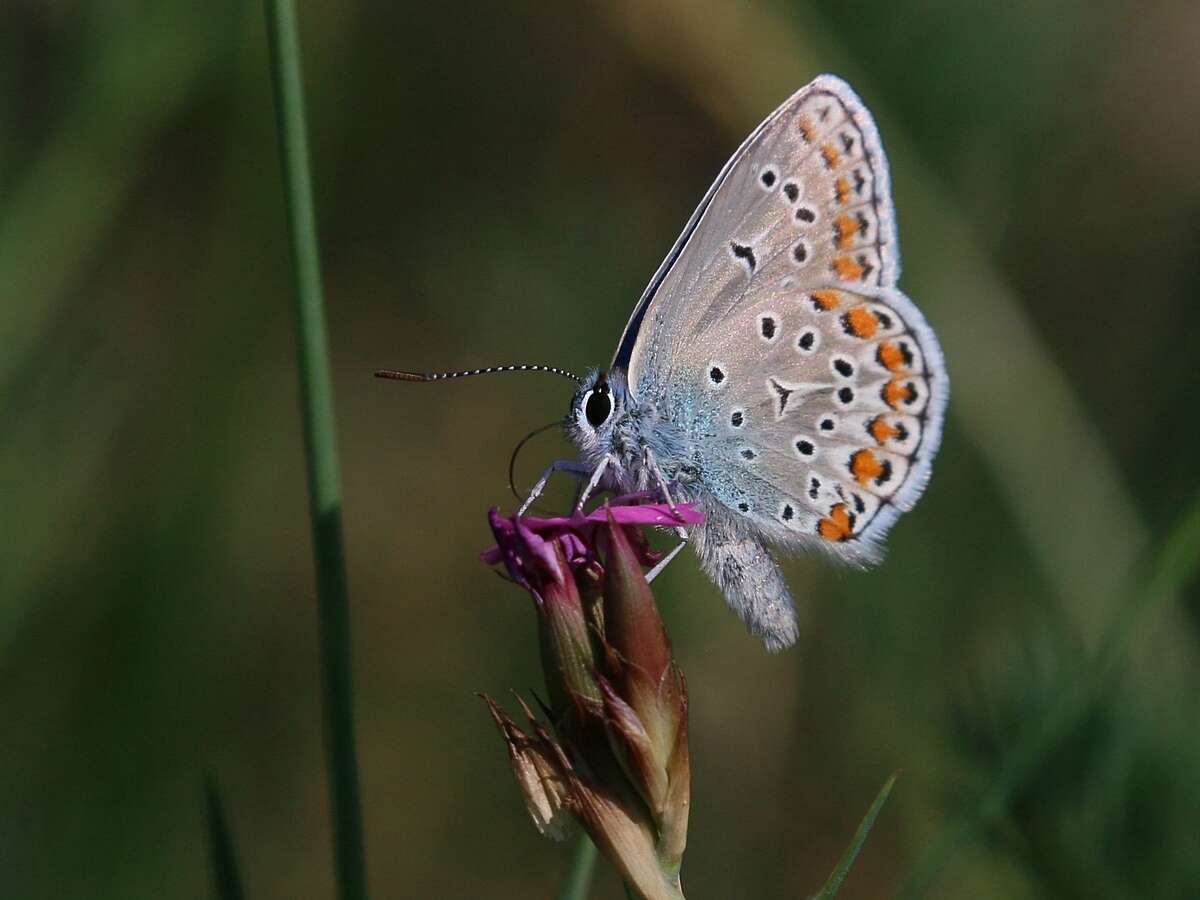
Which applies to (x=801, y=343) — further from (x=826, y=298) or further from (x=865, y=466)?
(x=865, y=466)

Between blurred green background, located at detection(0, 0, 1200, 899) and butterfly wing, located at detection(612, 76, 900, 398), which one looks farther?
blurred green background, located at detection(0, 0, 1200, 899)

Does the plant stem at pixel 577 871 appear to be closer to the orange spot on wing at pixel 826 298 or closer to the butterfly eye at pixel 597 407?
the butterfly eye at pixel 597 407

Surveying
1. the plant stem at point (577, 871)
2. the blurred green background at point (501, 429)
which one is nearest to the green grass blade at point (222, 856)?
the plant stem at point (577, 871)

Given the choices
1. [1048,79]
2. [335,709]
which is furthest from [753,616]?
[1048,79]

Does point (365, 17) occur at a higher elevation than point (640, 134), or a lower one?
higher

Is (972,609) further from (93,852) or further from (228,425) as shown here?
(93,852)

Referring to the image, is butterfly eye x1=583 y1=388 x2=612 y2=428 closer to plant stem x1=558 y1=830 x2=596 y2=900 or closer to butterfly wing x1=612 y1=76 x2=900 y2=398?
butterfly wing x1=612 y1=76 x2=900 y2=398

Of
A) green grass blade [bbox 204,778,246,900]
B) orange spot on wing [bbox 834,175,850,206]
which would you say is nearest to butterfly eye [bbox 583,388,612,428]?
orange spot on wing [bbox 834,175,850,206]
